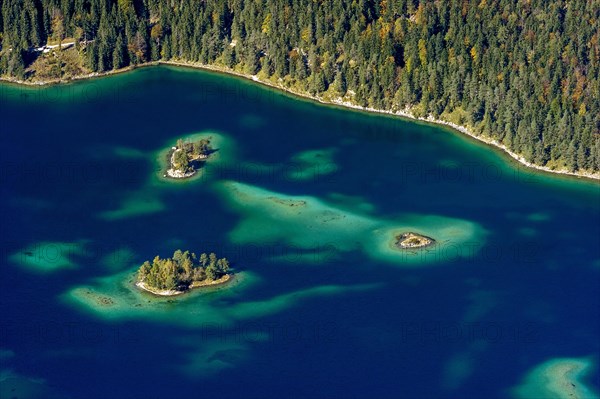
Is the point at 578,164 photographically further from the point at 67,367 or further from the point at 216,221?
the point at 67,367

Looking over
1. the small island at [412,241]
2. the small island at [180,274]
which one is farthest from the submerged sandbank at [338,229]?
the small island at [180,274]

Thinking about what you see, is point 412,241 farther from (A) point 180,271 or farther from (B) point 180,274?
(B) point 180,274

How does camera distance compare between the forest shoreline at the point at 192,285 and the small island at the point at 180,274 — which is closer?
the small island at the point at 180,274

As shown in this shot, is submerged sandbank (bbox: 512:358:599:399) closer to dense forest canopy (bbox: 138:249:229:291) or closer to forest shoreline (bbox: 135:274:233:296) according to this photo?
forest shoreline (bbox: 135:274:233:296)

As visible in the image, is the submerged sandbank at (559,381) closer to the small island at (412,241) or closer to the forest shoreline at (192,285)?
the small island at (412,241)

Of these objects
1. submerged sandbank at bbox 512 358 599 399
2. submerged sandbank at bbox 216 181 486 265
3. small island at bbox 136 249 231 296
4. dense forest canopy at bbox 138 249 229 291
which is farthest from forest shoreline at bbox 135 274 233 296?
submerged sandbank at bbox 512 358 599 399

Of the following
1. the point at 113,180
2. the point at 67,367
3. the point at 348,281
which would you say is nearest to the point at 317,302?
the point at 348,281

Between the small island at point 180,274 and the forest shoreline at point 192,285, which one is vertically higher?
the small island at point 180,274

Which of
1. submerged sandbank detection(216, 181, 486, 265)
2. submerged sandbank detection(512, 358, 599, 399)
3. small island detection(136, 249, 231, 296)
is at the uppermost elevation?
submerged sandbank detection(216, 181, 486, 265)
